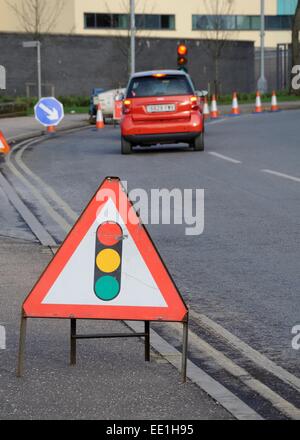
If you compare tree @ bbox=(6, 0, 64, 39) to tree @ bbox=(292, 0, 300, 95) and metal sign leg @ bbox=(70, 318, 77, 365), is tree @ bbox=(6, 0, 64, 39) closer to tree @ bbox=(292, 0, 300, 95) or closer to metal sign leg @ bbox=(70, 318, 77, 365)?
tree @ bbox=(292, 0, 300, 95)

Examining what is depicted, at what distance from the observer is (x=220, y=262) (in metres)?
10.7

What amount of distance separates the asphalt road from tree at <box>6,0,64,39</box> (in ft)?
129

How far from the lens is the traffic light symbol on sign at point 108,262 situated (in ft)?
22.1

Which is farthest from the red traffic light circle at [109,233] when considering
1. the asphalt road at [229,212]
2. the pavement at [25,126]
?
the pavement at [25,126]

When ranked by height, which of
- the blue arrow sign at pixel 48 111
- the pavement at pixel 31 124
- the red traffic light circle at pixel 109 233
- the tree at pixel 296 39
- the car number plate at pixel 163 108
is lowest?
the pavement at pixel 31 124

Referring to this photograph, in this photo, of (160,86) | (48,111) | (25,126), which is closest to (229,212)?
(160,86)

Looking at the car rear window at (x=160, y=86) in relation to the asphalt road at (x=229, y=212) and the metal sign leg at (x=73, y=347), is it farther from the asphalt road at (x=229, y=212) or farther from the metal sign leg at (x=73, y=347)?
the metal sign leg at (x=73, y=347)

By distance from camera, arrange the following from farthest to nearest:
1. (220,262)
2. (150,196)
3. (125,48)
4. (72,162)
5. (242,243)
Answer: (125,48) < (72,162) < (150,196) < (242,243) < (220,262)

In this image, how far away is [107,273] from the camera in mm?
6750

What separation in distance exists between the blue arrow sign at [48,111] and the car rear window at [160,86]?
24.9 ft
